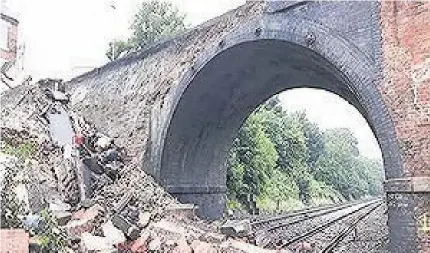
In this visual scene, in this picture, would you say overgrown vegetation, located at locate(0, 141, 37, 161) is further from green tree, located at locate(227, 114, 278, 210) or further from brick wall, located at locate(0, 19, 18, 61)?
green tree, located at locate(227, 114, 278, 210)

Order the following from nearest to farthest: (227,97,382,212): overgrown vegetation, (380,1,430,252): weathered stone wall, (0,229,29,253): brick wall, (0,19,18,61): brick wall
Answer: (0,229,29,253): brick wall < (380,1,430,252): weathered stone wall < (0,19,18,61): brick wall < (227,97,382,212): overgrown vegetation

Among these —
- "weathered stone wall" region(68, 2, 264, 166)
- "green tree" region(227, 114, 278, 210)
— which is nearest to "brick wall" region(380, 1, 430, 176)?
"weathered stone wall" region(68, 2, 264, 166)

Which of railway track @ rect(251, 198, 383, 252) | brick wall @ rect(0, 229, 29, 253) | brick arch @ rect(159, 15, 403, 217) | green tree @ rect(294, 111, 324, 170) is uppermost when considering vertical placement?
green tree @ rect(294, 111, 324, 170)

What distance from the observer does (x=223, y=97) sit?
1327 cm

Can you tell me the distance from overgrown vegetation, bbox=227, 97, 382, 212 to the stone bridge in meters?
6.47

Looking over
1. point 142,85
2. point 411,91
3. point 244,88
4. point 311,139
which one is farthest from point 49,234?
point 311,139

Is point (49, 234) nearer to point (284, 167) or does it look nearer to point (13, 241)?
point (13, 241)

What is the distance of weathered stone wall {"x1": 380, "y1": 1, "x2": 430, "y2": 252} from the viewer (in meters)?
6.82

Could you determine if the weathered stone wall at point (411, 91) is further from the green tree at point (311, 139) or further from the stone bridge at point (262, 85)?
the green tree at point (311, 139)

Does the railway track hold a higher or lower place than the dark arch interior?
lower

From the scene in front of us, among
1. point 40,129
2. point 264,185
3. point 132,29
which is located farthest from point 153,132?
point 132,29

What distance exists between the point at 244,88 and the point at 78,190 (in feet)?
19.3

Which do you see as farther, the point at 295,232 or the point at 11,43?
the point at 11,43

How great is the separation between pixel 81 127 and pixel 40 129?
1.57m
